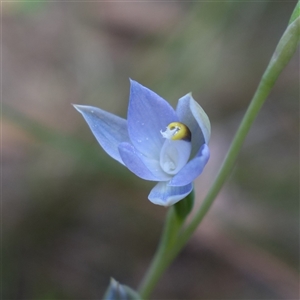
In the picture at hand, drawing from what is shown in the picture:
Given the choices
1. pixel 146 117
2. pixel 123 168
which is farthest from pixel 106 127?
pixel 123 168

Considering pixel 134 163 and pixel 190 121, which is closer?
pixel 134 163

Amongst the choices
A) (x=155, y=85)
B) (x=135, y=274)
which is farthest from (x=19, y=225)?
(x=155, y=85)

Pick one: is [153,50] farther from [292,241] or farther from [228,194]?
[292,241]

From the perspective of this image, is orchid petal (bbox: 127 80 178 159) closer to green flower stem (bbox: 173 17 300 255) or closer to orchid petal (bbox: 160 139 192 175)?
Answer: orchid petal (bbox: 160 139 192 175)

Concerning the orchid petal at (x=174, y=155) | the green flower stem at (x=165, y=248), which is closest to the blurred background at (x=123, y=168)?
the green flower stem at (x=165, y=248)

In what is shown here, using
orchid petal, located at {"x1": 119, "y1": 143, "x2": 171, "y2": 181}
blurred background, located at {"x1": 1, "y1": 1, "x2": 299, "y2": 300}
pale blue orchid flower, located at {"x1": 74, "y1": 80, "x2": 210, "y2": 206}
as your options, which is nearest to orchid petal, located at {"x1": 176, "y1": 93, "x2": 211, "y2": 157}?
pale blue orchid flower, located at {"x1": 74, "y1": 80, "x2": 210, "y2": 206}

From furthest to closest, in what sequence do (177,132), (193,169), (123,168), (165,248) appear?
(123,168) → (165,248) → (177,132) → (193,169)

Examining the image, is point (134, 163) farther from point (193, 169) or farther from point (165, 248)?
point (165, 248)

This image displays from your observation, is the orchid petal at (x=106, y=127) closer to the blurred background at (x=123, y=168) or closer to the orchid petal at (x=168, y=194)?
the orchid petal at (x=168, y=194)
